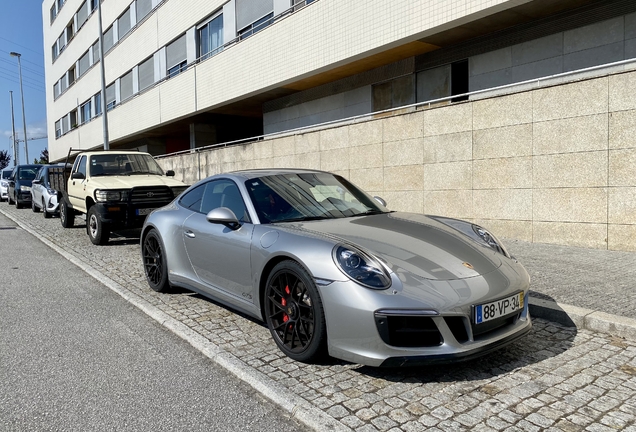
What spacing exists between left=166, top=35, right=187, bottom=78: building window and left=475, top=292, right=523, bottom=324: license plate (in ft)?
67.1

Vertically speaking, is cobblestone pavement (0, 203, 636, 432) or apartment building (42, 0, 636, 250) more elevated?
apartment building (42, 0, 636, 250)

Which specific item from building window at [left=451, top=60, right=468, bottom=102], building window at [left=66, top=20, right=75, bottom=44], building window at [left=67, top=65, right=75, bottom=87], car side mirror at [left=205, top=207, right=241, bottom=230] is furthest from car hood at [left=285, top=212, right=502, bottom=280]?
building window at [left=67, top=65, right=75, bottom=87]

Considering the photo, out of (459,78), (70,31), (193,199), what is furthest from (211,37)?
(70,31)

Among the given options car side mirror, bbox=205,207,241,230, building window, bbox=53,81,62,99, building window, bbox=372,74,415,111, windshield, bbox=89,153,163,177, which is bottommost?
car side mirror, bbox=205,207,241,230

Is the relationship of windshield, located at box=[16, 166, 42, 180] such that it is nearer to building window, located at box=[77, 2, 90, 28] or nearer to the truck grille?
the truck grille

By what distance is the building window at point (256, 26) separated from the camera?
1602cm

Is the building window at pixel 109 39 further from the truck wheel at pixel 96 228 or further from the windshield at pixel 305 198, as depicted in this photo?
the windshield at pixel 305 198

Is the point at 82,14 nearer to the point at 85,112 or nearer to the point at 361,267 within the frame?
the point at 85,112

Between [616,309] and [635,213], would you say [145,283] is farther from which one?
[635,213]

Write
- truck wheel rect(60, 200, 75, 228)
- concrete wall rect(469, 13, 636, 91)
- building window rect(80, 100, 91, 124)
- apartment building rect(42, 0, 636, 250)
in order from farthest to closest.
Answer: building window rect(80, 100, 91, 124)
truck wheel rect(60, 200, 75, 228)
concrete wall rect(469, 13, 636, 91)
apartment building rect(42, 0, 636, 250)

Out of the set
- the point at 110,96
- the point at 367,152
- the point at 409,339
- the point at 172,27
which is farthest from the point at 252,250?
the point at 110,96

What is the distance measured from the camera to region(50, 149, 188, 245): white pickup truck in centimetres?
945

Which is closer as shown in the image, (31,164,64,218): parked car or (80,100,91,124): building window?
(31,164,64,218): parked car

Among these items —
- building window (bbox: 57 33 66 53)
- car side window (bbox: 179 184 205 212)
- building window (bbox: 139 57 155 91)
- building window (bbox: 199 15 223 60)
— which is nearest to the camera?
car side window (bbox: 179 184 205 212)
